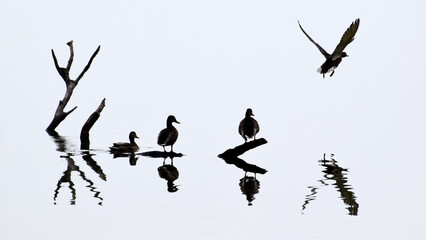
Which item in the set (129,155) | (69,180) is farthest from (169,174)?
(129,155)

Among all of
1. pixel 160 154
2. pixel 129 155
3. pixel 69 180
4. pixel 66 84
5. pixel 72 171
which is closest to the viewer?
pixel 69 180

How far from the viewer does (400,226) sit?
1927cm

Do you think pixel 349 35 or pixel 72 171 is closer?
pixel 349 35

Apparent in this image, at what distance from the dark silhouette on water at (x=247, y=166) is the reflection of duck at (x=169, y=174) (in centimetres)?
205

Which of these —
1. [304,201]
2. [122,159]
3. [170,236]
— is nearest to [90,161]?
[122,159]

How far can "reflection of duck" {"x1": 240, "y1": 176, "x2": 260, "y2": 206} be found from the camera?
22922 mm

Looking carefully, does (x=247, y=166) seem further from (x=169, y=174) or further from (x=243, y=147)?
(x=169, y=174)

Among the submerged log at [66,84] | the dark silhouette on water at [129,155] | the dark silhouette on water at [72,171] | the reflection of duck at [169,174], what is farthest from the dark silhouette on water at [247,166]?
the submerged log at [66,84]

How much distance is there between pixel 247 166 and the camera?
1158 inches

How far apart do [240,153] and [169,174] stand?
312 centimetres

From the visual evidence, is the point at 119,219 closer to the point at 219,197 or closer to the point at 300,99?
the point at 219,197

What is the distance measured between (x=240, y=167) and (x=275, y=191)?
206 inches

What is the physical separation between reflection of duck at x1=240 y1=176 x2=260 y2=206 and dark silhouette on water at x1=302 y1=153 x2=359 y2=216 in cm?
153

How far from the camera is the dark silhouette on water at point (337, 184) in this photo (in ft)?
71.1
